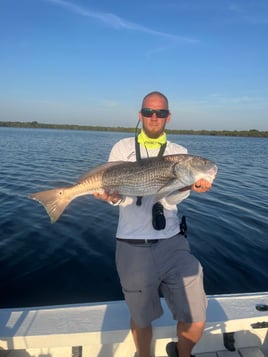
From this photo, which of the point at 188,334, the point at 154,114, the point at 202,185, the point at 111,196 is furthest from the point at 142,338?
the point at 154,114

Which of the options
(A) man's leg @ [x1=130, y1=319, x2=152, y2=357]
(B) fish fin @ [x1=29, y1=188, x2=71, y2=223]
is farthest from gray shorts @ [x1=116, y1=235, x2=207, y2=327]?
(B) fish fin @ [x1=29, y1=188, x2=71, y2=223]

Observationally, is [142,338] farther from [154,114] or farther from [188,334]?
[154,114]

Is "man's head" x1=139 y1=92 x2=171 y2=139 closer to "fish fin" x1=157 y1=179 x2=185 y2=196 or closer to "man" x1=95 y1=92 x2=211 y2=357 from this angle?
"man" x1=95 y1=92 x2=211 y2=357

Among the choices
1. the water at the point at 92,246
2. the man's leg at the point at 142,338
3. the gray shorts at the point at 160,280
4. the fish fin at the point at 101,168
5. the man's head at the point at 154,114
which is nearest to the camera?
the gray shorts at the point at 160,280

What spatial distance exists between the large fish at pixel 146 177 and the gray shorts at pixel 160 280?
687 mm

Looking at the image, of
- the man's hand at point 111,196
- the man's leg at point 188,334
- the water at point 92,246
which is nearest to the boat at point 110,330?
the man's leg at point 188,334

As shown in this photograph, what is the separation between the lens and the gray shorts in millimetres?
3234

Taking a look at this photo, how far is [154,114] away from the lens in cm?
371

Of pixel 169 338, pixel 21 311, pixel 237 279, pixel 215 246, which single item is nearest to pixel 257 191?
pixel 215 246

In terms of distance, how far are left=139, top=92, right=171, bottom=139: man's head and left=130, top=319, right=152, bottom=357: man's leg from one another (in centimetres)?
219

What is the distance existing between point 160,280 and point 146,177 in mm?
1194

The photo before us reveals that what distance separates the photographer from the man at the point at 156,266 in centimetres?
326

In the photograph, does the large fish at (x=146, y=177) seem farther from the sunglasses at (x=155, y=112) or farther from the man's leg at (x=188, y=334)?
the man's leg at (x=188, y=334)

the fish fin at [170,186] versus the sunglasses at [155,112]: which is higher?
the sunglasses at [155,112]
